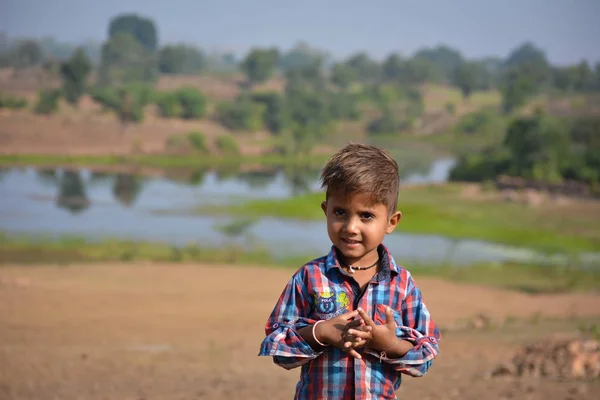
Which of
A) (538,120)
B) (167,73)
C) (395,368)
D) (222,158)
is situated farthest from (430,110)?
(395,368)

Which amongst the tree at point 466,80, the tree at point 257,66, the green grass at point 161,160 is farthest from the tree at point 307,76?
the green grass at point 161,160

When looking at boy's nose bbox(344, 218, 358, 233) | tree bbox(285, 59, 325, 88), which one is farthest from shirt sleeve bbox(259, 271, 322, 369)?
tree bbox(285, 59, 325, 88)

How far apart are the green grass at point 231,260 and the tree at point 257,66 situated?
1911 inches

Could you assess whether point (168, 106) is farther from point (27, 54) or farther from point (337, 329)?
point (337, 329)

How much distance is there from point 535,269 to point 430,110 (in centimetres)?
4769

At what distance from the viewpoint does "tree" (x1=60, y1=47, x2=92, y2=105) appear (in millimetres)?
45562

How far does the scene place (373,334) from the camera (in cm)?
277

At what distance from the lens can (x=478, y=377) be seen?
7.45 meters

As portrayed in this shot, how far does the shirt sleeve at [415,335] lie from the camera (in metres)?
2.91

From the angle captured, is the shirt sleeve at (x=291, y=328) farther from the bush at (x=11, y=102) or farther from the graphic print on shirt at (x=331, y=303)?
the bush at (x=11, y=102)

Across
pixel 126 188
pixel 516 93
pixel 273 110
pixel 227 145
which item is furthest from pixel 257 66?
pixel 126 188

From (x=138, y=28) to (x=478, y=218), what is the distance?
61.2 m

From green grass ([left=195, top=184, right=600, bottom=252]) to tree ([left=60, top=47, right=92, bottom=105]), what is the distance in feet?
64.0

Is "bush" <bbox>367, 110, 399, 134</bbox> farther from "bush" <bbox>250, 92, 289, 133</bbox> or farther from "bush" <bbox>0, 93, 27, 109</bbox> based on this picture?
"bush" <bbox>0, 93, 27, 109</bbox>
